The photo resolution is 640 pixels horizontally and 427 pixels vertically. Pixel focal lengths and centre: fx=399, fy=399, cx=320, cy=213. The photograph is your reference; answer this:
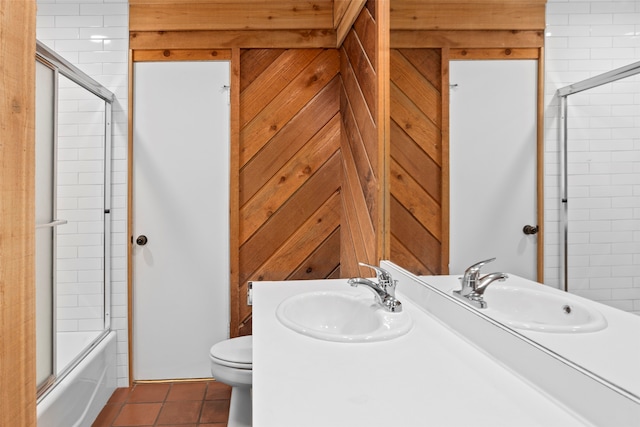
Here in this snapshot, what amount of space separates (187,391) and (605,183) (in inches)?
98.5

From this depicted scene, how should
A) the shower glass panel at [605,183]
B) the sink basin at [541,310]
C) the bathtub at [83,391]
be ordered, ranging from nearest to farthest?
the shower glass panel at [605,183]
the sink basin at [541,310]
the bathtub at [83,391]

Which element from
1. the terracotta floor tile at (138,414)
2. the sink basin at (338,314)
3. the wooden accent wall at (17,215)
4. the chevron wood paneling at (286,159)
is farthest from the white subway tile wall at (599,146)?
the terracotta floor tile at (138,414)

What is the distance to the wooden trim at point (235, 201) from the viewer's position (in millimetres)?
2541

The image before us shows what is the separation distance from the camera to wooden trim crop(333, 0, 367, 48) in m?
2.05

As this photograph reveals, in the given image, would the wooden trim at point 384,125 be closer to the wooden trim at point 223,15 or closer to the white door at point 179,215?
the wooden trim at point 223,15

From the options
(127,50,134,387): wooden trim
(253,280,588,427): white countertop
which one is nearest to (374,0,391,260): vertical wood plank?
(253,280,588,427): white countertop

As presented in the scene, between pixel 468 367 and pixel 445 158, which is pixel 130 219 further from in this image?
pixel 468 367

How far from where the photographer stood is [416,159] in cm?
134

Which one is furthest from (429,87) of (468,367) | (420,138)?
(468,367)

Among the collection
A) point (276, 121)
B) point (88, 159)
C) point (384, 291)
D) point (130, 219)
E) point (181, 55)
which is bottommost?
point (384, 291)

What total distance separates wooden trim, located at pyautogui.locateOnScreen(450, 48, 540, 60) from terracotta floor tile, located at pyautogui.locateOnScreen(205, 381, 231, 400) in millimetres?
2219

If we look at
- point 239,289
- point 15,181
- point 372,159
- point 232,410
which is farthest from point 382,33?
point 232,410

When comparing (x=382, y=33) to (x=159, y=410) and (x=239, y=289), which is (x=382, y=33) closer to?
(x=239, y=289)

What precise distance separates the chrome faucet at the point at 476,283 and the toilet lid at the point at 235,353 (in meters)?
1.25
